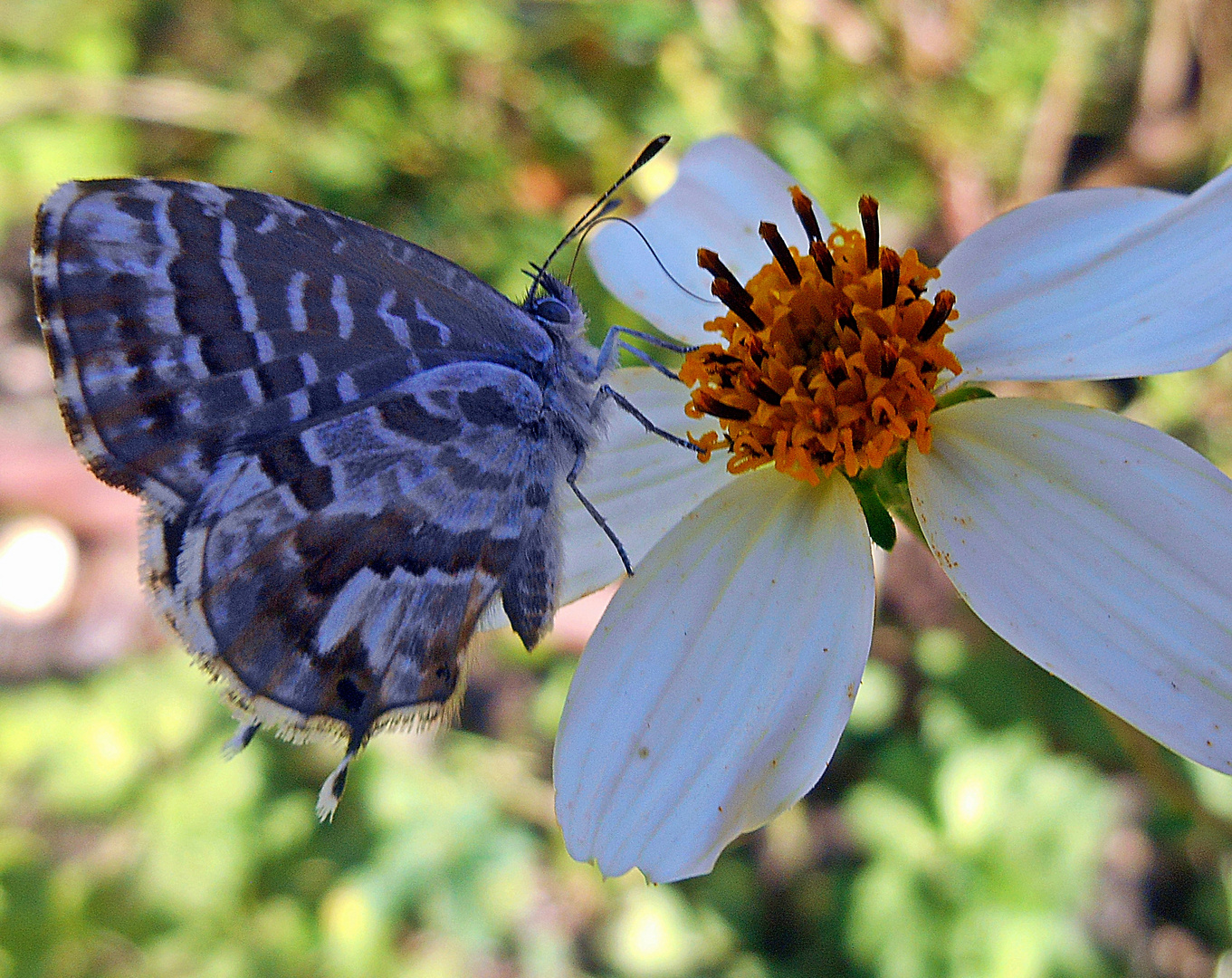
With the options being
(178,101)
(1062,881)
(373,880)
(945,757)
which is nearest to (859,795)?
(945,757)

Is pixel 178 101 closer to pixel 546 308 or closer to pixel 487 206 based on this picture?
pixel 487 206

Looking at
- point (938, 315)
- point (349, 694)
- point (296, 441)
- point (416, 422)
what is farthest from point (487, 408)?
point (938, 315)

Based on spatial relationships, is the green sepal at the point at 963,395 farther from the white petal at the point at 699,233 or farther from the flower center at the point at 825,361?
the white petal at the point at 699,233

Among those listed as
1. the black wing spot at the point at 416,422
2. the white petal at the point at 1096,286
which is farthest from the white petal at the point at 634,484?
the white petal at the point at 1096,286

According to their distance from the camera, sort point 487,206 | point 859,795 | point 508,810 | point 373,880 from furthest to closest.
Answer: point 487,206 < point 508,810 < point 373,880 < point 859,795

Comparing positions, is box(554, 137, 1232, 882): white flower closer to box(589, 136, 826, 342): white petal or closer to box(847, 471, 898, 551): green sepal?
box(847, 471, 898, 551): green sepal

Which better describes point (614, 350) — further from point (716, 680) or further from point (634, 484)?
point (716, 680)
